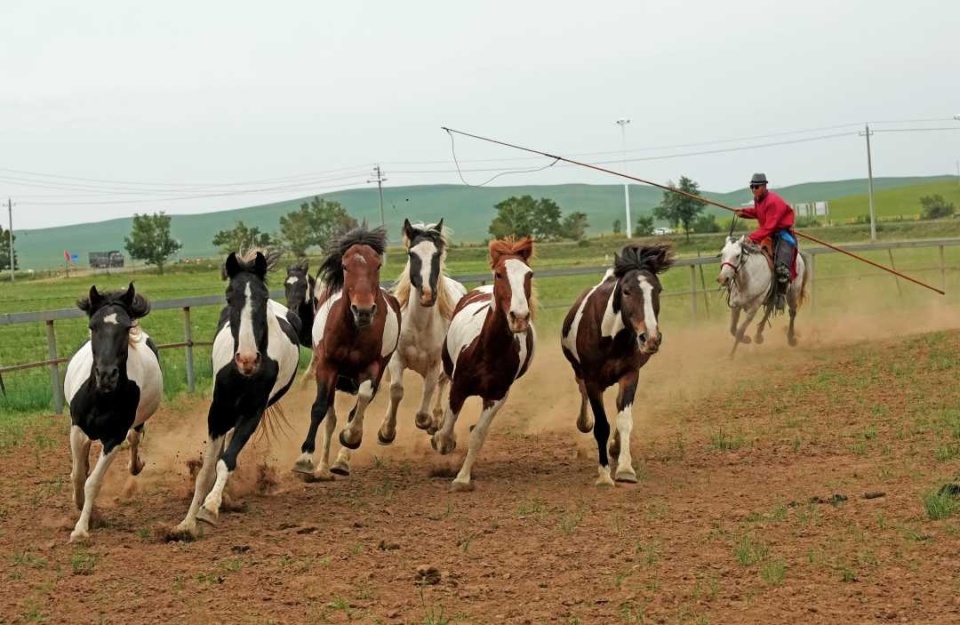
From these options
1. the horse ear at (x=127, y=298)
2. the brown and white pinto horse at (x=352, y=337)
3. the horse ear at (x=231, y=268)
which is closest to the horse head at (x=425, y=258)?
the brown and white pinto horse at (x=352, y=337)

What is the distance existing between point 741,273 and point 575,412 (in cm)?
542

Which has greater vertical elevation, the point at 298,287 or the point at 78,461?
the point at 298,287

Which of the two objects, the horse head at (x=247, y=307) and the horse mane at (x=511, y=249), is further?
the horse mane at (x=511, y=249)

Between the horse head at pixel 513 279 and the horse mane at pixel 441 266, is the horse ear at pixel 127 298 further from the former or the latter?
the horse mane at pixel 441 266

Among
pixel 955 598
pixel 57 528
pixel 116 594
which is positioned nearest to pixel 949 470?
pixel 955 598

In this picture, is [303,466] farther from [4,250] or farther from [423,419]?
[4,250]

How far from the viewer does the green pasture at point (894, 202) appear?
11188cm

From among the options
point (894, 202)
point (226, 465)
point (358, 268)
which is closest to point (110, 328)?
point (226, 465)

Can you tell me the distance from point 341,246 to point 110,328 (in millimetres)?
2513

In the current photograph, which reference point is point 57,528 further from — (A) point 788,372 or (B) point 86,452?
(A) point 788,372

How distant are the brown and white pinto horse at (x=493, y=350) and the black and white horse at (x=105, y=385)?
240cm

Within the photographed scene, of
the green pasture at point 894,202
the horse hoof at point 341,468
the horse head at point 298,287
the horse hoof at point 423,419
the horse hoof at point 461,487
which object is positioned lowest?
the horse hoof at point 461,487

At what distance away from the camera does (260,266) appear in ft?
25.9

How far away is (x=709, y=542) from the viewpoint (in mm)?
6352
